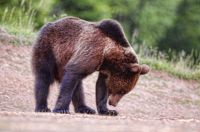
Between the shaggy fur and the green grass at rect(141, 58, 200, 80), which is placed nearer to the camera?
the shaggy fur

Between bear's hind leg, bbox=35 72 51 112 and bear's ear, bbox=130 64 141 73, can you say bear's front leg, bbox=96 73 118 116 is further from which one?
bear's hind leg, bbox=35 72 51 112

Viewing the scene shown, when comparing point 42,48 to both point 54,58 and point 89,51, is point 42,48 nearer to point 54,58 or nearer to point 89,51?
point 54,58

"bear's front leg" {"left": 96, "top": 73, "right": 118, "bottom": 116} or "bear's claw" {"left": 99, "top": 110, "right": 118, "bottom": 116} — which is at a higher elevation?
"bear's front leg" {"left": 96, "top": 73, "right": 118, "bottom": 116}

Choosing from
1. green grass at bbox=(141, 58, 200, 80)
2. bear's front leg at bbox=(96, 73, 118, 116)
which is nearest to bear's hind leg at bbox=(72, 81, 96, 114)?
bear's front leg at bbox=(96, 73, 118, 116)

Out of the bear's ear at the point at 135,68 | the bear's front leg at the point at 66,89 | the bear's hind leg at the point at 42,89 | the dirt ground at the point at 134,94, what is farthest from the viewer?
the dirt ground at the point at 134,94

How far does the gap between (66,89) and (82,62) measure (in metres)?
0.44

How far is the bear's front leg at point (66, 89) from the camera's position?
11.2 meters

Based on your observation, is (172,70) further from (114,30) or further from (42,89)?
(42,89)

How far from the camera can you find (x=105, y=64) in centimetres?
1170

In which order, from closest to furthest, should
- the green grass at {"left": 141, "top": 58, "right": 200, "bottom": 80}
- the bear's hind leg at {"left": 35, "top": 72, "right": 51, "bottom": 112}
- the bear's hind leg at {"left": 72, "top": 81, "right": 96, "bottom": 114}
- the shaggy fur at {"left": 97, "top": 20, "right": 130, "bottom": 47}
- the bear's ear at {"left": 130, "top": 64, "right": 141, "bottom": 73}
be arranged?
the bear's ear at {"left": 130, "top": 64, "right": 141, "bottom": 73}, the shaggy fur at {"left": 97, "top": 20, "right": 130, "bottom": 47}, the bear's hind leg at {"left": 35, "top": 72, "right": 51, "bottom": 112}, the bear's hind leg at {"left": 72, "top": 81, "right": 96, "bottom": 114}, the green grass at {"left": 141, "top": 58, "right": 200, "bottom": 80}

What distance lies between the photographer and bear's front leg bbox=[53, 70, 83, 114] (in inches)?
441

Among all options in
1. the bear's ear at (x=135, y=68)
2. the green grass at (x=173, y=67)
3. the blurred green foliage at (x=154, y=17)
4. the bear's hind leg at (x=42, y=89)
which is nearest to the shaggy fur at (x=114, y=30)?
the bear's ear at (x=135, y=68)

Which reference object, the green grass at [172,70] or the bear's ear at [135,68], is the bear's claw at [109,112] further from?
the green grass at [172,70]

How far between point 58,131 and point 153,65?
34.9ft
